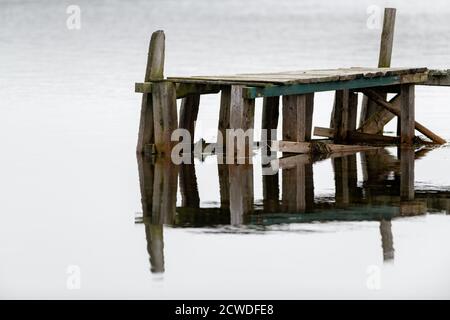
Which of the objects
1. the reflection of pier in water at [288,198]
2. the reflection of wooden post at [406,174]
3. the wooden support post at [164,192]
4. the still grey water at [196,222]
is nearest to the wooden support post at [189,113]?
the still grey water at [196,222]

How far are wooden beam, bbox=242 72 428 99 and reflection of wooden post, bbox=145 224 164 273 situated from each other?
16.8 ft

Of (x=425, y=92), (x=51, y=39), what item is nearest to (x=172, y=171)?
(x=425, y=92)

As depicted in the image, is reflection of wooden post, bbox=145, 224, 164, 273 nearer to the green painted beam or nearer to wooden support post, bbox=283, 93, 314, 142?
the green painted beam

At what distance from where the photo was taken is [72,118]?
32.8 metres

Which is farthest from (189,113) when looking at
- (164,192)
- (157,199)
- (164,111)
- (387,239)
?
(387,239)

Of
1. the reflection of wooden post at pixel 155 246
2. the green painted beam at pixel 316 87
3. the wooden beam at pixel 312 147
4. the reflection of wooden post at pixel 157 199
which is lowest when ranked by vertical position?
the reflection of wooden post at pixel 155 246

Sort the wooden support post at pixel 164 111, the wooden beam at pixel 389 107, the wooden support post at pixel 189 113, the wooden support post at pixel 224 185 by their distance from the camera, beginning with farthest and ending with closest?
the wooden beam at pixel 389 107
the wooden support post at pixel 189 113
the wooden support post at pixel 164 111
the wooden support post at pixel 224 185

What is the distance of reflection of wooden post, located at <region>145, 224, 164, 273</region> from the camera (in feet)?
51.8

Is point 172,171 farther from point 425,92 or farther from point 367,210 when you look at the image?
point 425,92

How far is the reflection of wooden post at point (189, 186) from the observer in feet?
64.3

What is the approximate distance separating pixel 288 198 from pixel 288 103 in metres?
3.98

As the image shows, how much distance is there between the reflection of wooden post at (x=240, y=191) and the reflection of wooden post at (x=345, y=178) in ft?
3.88

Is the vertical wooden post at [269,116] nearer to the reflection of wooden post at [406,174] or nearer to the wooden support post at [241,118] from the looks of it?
the reflection of wooden post at [406,174]

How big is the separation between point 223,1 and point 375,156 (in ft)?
281
